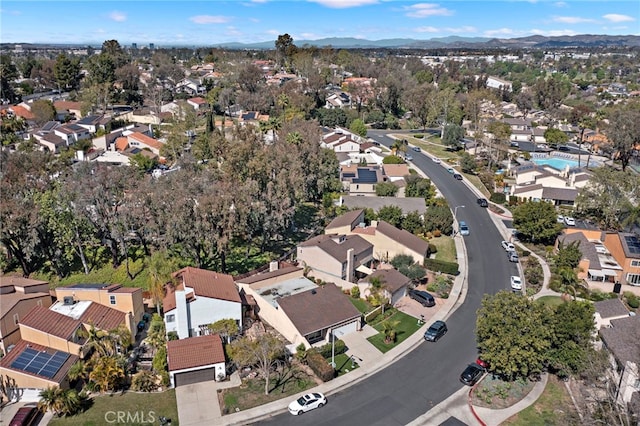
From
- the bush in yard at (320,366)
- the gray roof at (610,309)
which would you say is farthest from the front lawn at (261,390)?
the gray roof at (610,309)

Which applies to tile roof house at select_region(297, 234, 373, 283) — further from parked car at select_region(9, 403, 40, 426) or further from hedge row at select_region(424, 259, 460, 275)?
parked car at select_region(9, 403, 40, 426)

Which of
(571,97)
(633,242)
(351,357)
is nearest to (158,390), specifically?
(351,357)

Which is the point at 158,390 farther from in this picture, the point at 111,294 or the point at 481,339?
the point at 481,339

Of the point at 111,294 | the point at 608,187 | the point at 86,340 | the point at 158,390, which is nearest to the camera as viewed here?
the point at 158,390

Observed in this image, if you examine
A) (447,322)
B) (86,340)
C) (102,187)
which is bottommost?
(447,322)

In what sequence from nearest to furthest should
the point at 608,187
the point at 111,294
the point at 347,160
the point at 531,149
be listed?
the point at 111,294
the point at 608,187
the point at 347,160
the point at 531,149

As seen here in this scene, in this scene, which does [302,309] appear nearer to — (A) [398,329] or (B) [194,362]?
(A) [398,329]

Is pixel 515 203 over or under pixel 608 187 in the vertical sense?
under

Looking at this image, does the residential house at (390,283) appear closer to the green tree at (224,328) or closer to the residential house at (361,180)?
the green tree at (224,328)
